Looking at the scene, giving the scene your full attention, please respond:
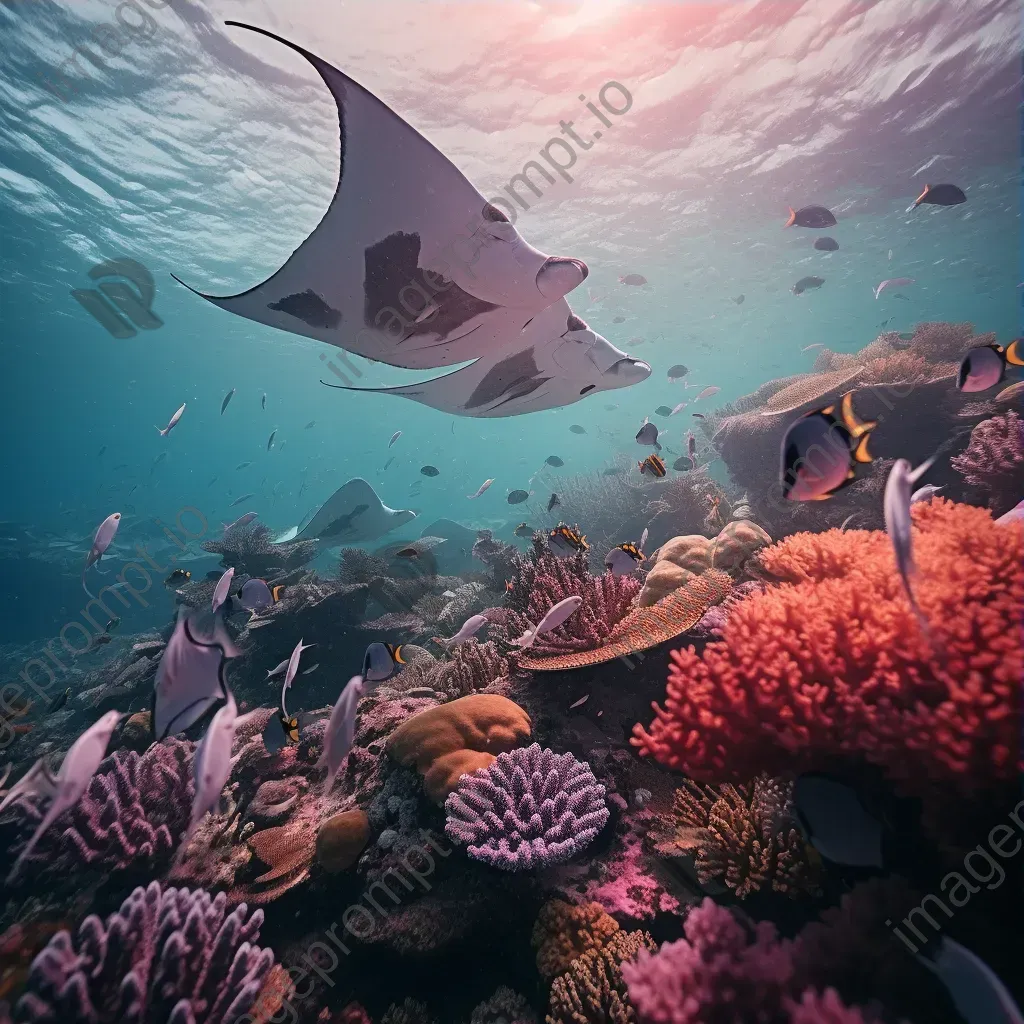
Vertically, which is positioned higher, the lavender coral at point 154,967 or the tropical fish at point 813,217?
the tropical fish at point 813,217

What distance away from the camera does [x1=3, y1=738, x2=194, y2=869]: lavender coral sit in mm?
3473

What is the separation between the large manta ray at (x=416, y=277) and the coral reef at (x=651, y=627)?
2.07 meters

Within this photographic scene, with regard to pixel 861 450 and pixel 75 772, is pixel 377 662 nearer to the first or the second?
pixel 75 772

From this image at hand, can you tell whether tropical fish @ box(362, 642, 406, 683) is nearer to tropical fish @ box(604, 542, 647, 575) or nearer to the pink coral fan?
the pink coral fan

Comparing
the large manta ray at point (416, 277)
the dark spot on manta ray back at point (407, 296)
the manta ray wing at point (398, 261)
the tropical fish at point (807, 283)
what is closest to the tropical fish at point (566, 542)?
the large manta ray at point (416, 277)

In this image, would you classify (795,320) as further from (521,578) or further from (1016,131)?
(521,578)

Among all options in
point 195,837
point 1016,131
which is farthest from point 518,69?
point 1016,131

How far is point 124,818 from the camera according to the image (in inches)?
142

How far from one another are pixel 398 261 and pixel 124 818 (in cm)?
482

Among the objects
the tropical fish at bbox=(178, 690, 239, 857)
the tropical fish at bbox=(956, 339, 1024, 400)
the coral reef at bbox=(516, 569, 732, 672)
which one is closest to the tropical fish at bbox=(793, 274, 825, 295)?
the tropical fish at bbox=(956, 339, 1024, 400)

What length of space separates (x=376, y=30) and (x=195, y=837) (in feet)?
50.6

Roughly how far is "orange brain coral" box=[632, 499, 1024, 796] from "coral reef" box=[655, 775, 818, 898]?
400mm

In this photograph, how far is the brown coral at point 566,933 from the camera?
2584 mm

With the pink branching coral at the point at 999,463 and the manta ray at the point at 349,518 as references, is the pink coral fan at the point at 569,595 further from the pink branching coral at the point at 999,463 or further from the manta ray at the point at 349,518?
the manta ray at the point at 349,518
